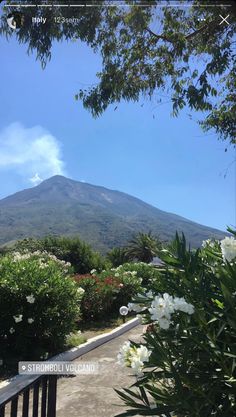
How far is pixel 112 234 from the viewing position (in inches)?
7525

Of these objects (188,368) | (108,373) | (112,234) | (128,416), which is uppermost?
(112,234)

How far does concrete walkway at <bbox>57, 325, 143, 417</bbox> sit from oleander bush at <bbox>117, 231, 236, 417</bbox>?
2211 millimetres

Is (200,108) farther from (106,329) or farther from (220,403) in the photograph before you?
(106,329)

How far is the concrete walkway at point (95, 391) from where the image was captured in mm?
5438

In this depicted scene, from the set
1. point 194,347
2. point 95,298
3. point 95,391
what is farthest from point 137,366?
point 95,298

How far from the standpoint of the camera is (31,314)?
24.9ft

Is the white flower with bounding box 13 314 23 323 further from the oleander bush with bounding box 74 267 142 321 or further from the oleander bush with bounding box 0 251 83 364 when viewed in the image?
the oleander bush with bounding box 74 267 142 321

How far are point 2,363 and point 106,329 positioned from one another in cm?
430

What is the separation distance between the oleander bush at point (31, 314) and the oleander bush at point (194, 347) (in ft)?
17.0

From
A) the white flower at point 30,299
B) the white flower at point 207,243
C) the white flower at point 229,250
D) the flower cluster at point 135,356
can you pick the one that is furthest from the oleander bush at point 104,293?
the white flower at point 229,250

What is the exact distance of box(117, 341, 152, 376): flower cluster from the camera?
8.29ft

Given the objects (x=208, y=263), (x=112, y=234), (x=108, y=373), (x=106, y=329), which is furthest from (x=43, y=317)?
(x=112, y=234)

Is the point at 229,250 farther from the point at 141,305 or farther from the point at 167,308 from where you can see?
A: the point at 141,305

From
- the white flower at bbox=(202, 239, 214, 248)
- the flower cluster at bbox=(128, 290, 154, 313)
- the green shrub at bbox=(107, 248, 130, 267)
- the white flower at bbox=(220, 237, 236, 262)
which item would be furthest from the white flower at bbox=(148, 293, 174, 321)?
the green shrub at bbox=(107, 248, 130, 267)
